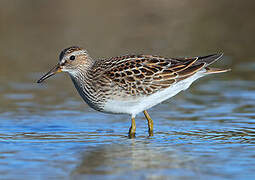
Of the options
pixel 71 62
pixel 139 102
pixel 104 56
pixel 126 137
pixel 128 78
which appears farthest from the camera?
pixel 104 56

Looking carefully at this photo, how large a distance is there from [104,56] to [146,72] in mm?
7704

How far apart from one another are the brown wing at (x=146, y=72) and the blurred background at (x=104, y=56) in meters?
1.00

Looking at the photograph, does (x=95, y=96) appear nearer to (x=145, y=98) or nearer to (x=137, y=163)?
(x=145, y=98)

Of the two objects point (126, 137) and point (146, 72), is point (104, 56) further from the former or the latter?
point (126, 137)

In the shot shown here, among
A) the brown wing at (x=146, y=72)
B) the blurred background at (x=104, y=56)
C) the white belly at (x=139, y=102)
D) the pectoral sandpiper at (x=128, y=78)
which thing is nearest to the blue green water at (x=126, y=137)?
the blurred background at (x=104, y=56)

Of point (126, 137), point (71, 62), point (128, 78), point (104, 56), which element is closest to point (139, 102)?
point (128, 78)

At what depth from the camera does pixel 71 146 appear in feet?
34.7

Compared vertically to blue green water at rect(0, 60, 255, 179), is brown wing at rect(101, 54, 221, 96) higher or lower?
higher

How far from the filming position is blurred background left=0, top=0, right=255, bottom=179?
11047 mm

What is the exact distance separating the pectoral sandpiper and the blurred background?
0.66 metres

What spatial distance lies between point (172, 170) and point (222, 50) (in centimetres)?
1270

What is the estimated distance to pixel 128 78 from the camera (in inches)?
465

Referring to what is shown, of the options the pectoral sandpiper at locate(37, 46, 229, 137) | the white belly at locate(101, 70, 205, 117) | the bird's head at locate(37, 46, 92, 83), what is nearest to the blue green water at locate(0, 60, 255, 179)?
the white belly at locate(101, 70, 205, 117)

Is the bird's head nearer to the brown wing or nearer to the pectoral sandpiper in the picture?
the pectoral sandpiper
